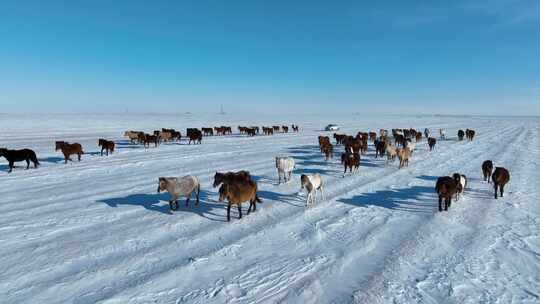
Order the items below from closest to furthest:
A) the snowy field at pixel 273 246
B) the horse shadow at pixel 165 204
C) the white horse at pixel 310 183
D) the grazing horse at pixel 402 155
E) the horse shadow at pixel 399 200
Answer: the snowy field at pixel 273 246
the horse shadow at pixel 165 204
the white horse at pixel 310 183
the horse shadow at pixel 399 200
the grazing horse at pixel 402 155

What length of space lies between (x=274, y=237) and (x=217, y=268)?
5.89ft

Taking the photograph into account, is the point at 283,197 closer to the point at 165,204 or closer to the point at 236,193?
the point at 236,193

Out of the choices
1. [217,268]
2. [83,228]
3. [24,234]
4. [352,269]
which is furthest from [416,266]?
[24,234]

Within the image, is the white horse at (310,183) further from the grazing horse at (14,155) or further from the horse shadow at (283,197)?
the grazing horse at (14,155)

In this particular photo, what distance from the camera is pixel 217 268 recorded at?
20.1 ft

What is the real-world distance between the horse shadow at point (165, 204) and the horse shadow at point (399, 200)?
399 centimetres

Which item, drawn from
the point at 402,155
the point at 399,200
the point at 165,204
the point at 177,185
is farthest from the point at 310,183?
the point at 402,155

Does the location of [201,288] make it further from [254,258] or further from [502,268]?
[502,268]

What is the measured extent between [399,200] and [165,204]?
717cm

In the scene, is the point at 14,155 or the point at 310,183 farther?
the point at 14,155

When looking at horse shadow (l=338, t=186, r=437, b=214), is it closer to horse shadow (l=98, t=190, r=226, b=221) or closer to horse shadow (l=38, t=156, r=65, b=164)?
horse shadow (l=98, t=190, r=226, b=221)

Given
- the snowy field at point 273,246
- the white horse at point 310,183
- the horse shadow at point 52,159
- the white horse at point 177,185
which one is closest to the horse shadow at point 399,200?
the snowy field at point 273,246

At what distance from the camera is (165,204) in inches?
397

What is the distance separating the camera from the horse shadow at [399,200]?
997cm
